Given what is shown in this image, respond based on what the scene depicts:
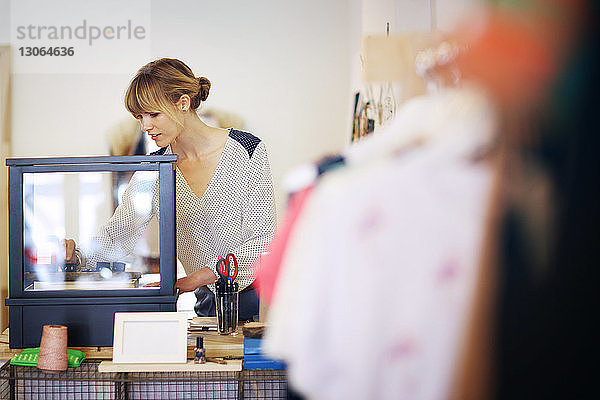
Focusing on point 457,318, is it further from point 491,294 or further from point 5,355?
point 5,355

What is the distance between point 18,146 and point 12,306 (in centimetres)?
159

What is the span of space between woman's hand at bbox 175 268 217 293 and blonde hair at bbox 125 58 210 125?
30.8 inches

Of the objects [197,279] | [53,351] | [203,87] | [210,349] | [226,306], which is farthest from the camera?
[203,87]

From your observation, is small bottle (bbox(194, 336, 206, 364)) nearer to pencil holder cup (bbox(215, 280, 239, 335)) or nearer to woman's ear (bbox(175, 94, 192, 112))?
pencil holder cup (bbox(215, 280, 239, 335))

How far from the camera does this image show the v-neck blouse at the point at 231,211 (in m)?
3.12

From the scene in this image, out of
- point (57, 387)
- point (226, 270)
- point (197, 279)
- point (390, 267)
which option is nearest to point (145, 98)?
point (197, 279)

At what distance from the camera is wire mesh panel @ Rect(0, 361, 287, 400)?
2031mm

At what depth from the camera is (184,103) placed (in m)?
3.29

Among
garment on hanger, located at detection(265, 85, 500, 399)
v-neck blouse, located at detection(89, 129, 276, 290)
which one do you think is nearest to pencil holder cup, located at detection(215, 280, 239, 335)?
v-neck blouse, located at detection(89, 129, 276, 290)

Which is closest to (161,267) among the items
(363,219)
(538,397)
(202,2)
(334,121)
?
(363,219)

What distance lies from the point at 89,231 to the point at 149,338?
0.41m

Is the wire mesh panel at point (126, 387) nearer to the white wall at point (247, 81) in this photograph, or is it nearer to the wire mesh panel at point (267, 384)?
the wire mesh panel at point (267, 384)

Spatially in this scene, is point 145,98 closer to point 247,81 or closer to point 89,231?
point 247,81

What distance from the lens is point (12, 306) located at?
2117mm
